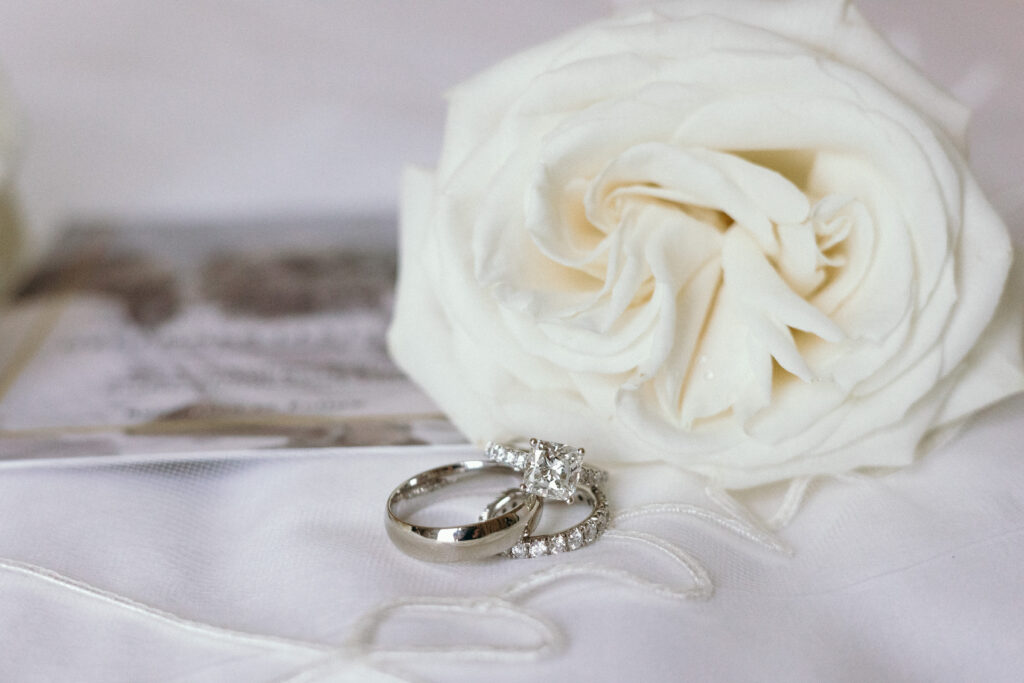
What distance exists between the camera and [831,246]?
0.45m

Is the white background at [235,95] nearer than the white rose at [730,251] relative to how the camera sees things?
No

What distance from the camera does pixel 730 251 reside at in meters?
0.46

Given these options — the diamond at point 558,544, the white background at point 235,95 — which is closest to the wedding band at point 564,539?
the diamond at point 558,544

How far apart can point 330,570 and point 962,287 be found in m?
0.33

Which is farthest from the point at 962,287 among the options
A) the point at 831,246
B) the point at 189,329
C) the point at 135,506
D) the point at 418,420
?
the point at 189,329

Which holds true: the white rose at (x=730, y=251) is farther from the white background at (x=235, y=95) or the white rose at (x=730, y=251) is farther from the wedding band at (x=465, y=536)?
the white background at (x=235, y=95)

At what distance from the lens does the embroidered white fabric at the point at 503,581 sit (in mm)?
374

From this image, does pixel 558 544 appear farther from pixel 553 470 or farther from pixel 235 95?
pixel 235 95

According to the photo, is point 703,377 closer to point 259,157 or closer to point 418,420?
point 418,420

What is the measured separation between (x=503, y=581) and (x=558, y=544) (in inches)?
1.4

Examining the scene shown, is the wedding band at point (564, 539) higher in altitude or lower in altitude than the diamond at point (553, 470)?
lower

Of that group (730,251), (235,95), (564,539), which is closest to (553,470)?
(564,539)

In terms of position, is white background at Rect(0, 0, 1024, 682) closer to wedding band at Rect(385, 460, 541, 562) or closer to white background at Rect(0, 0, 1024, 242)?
wedding band at Rect(385, 460, 541, 562)

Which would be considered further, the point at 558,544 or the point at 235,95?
the point at 235,95
